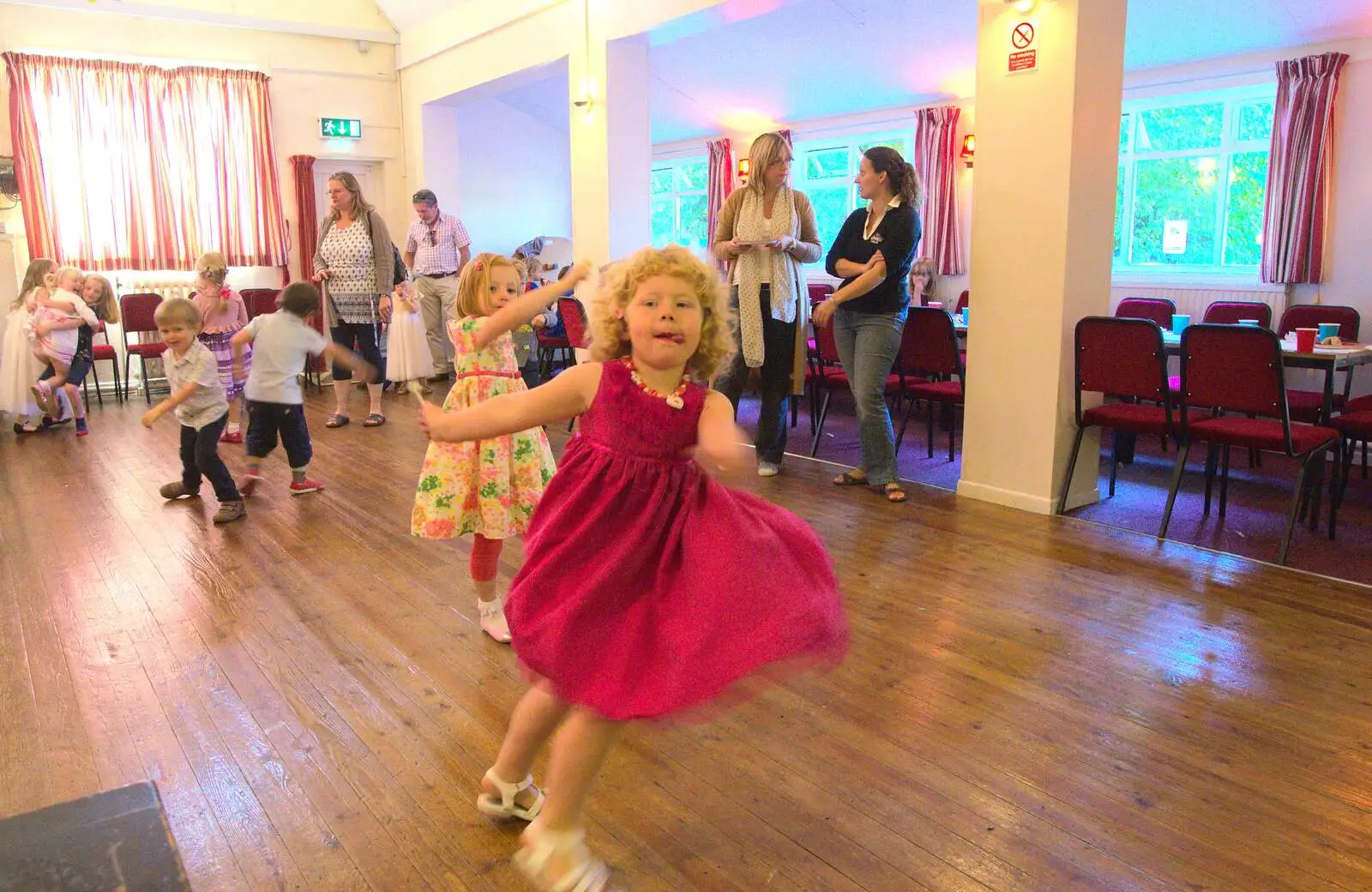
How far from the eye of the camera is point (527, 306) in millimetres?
2312

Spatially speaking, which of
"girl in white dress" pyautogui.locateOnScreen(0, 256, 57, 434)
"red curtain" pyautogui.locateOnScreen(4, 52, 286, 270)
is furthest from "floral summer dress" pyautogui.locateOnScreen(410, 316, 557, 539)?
"red curtain" pyautogui.locateOnScreen(4, 52, 286, 270)

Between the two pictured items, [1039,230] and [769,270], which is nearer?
[1039,230]

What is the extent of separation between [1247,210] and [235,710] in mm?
7976

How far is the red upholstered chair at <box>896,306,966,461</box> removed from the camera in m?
5.15

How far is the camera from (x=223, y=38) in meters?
8.84

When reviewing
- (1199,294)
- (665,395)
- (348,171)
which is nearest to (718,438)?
(665,395)

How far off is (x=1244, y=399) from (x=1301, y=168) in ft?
13.4

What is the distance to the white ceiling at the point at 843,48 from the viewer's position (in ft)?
21.7

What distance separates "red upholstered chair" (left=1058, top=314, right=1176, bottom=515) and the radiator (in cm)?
308

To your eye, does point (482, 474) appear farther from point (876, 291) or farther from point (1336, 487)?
point (1336, 487)

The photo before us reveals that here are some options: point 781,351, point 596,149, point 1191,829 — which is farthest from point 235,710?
point 596,149

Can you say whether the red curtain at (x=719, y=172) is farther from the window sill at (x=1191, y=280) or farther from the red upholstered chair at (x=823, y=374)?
the red upholstered chair at (x=823, y=374)

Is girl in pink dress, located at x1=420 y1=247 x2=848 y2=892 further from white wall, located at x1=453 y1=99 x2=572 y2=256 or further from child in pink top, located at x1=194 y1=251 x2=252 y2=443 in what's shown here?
white wall, located at x1=453 y1=99 x2=572 y2=256

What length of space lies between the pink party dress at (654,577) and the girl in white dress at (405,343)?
5298 mm
